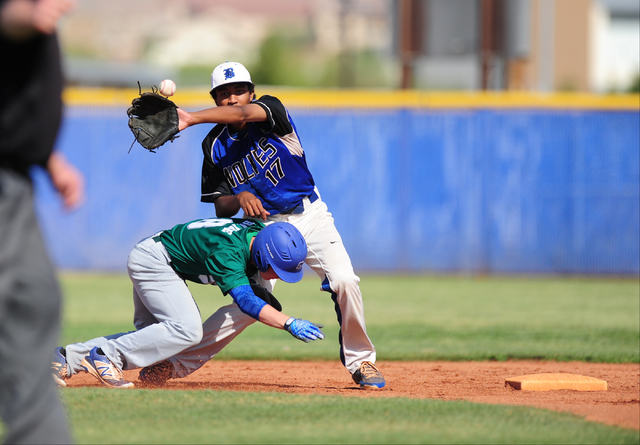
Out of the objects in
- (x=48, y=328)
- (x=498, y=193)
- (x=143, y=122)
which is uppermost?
(x=143, y=122)

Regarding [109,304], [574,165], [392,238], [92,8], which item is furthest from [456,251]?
[92,8]

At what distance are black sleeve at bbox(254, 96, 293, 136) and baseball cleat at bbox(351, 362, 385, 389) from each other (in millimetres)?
1668

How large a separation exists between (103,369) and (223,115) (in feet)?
5.78

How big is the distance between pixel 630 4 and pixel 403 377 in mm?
53476

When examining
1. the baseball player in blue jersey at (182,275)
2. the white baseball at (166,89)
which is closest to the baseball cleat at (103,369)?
the baseball player in blue jersey at (182,275)

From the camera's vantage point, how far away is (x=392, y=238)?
14367 millimetres

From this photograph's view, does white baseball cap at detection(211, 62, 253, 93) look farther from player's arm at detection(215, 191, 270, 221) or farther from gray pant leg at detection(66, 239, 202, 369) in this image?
gray pant leg at detection(66, 239, 202, 369)

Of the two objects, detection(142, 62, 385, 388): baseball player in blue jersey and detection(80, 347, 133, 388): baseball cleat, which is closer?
detection(80, 347, 133, 388): baseball cleat

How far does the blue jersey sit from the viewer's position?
5.73m

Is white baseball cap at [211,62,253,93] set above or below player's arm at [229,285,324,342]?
above

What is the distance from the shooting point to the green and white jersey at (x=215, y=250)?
4.96 metres

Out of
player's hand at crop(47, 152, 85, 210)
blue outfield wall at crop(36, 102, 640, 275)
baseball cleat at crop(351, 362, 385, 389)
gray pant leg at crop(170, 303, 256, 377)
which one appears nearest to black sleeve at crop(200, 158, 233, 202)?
gray pant leg at crop(170, 303, 256, 377)

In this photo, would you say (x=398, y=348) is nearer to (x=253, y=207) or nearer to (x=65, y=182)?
(x=253, y=207)

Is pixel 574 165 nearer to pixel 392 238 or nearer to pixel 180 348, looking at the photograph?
pixel 392 238
